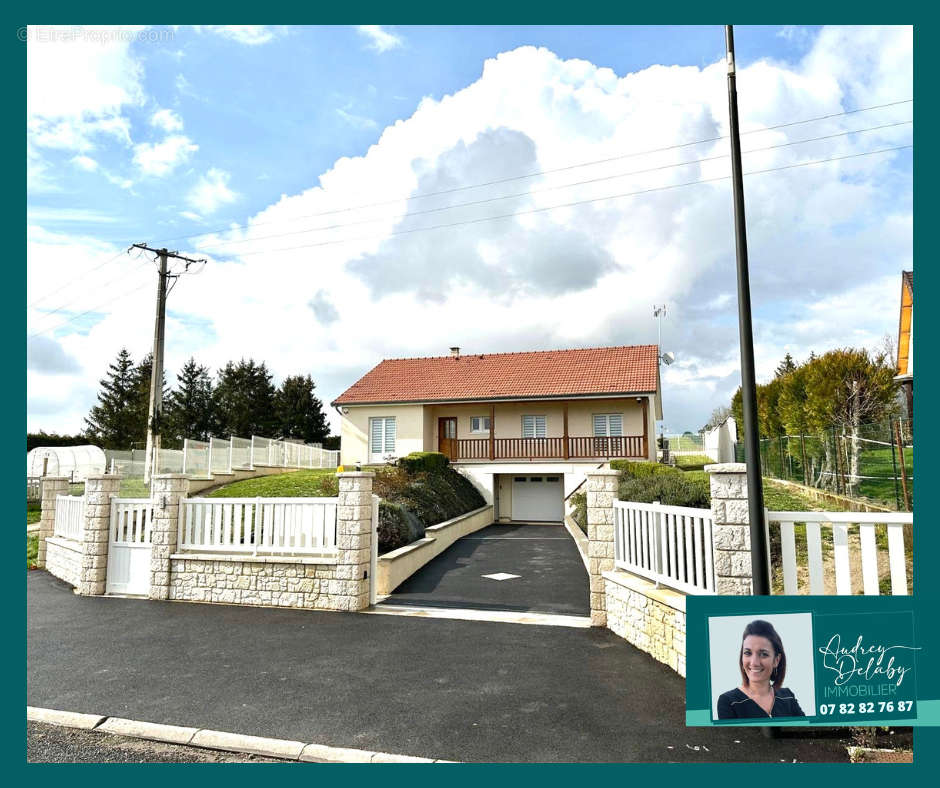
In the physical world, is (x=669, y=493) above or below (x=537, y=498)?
above

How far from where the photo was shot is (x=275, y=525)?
10039mm

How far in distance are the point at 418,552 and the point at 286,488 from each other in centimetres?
711

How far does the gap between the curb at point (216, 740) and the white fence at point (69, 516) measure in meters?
8.28

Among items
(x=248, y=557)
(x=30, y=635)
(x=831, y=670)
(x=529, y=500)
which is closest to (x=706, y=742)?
(x=831, y=670)

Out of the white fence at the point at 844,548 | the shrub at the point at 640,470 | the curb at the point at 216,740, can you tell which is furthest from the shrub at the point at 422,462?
the white fence at the point at 844,548

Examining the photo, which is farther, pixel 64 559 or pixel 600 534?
pixel 64 559

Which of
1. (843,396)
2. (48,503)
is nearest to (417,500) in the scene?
(48,503)

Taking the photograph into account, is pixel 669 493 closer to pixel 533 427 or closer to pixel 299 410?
pixel 533 427

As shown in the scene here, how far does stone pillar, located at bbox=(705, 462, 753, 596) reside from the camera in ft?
18.2

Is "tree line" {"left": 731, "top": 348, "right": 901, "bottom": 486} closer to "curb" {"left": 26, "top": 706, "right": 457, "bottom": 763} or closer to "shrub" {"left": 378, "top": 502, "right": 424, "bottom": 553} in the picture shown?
"shrub" {"left": 378, "top": 502, "right": 424, "bottom": 553}

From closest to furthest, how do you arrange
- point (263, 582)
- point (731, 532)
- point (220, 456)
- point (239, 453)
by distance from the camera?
1. point (731, 532)
2. point (263, 582)
3. point (220, 456)
4. point (239, 453)

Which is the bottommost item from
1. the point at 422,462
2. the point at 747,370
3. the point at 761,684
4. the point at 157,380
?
the point at 761,684

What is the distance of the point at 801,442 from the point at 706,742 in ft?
55.3

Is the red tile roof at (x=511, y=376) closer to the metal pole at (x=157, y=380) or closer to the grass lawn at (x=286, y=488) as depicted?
the metal pole at (x=157, y=380)
